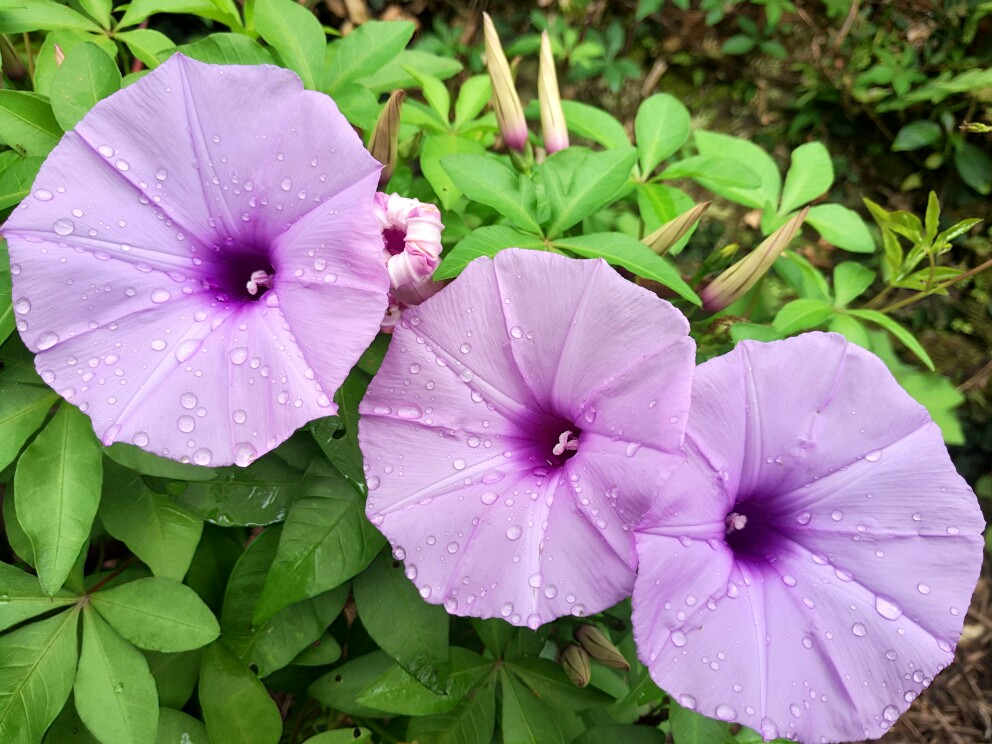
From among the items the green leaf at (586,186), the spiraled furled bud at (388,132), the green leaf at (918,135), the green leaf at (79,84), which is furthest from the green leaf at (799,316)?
the green leaf at (918,135)

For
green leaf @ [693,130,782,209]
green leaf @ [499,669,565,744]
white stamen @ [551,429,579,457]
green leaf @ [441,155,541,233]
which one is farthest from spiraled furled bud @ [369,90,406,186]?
green leaf @ [499,669,565,744]

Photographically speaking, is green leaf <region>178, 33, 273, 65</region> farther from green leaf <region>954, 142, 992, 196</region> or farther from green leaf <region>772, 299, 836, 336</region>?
green leaf <region>954, 142, 992, 196</region>

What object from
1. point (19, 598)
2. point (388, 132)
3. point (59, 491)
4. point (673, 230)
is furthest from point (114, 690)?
point (673, 230)

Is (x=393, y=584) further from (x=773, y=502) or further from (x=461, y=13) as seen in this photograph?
(x=461, y=13)

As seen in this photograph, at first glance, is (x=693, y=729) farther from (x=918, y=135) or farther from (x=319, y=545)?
(x=918, y=135)

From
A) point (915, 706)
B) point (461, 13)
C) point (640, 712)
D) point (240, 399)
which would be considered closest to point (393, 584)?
point (240, 399)

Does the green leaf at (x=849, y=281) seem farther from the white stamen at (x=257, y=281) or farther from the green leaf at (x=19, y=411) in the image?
the green leaf at (x=19, y=411)
